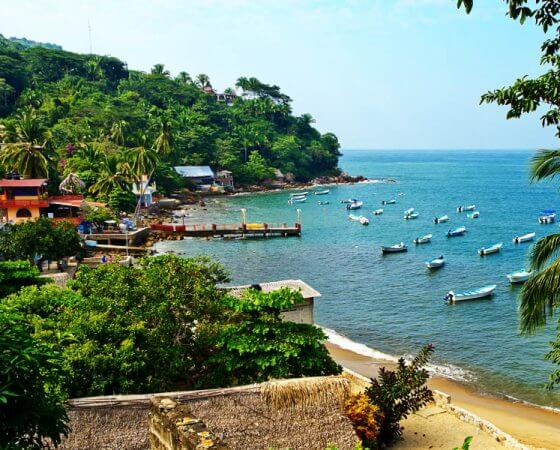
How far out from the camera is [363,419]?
1436cm

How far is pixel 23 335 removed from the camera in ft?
24.1

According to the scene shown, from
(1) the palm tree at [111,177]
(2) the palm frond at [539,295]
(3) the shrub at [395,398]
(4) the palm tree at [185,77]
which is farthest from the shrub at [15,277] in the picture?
(4) the palm tree at [185,77]

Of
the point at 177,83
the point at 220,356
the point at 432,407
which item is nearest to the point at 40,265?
the point at 220,356

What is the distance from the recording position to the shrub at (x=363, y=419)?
46.9 ft

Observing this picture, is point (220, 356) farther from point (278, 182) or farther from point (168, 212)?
point (278, 182)

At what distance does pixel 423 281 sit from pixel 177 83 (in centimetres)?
10104

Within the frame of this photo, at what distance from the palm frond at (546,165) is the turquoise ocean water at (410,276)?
16.6m

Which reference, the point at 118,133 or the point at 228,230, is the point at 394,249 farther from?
the point at 118,133

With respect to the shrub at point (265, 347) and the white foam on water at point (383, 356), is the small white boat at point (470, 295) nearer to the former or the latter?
the white foam on water at point (383, 356)

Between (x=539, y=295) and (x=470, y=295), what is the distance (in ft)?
96.0

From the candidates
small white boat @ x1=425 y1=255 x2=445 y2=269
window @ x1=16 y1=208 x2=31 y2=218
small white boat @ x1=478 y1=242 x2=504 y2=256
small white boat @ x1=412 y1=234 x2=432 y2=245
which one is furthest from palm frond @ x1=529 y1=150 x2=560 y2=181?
small white boat @ x1=412 y1=234 x2=432 y2=245

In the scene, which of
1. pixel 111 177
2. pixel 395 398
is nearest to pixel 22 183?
pixel 111 177

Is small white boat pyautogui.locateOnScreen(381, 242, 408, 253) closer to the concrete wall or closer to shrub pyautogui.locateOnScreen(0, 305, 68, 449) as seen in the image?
the concrete wall

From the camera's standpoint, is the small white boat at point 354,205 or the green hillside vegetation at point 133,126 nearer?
the green hillside vegetation at point 133,126
